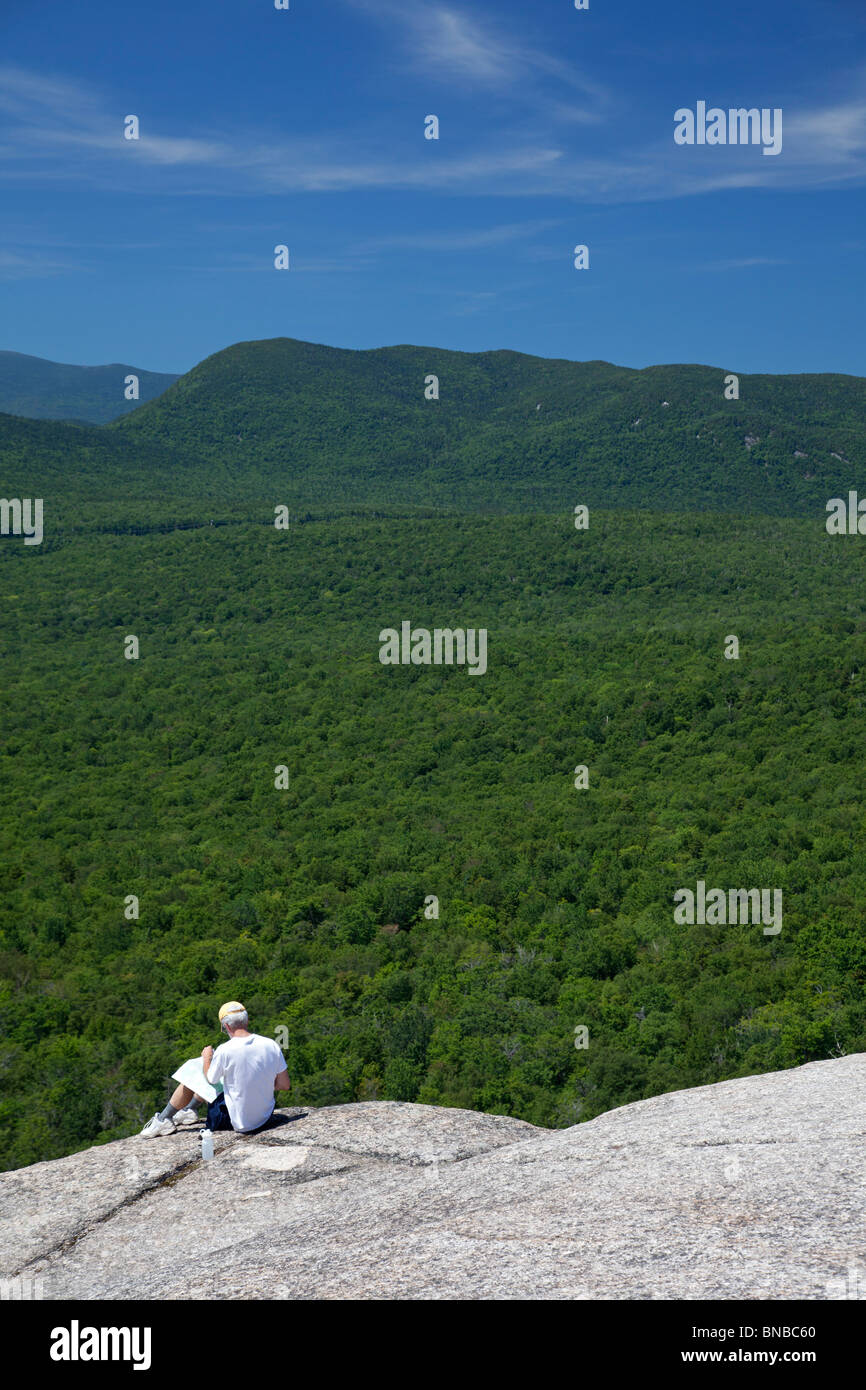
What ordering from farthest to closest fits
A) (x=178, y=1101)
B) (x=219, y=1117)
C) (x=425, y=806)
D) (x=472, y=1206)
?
(x=425, y=806) < (x=178, y=1101) < (x=219, y=1117) < (x=472, y=1206)

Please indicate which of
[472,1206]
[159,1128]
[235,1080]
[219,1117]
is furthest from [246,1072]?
[472,1206]

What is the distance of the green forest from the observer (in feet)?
84.8

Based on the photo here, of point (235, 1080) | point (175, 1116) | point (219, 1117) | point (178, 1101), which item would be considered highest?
point (235, 1080)

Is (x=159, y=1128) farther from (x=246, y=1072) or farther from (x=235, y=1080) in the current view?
(x=246, y=1072)

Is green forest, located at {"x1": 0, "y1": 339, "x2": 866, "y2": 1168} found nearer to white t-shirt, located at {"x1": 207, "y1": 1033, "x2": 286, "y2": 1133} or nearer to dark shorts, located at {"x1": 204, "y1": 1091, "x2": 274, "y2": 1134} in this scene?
dark shorts, located at {"x1": 204, "y1": 1091, "x2": 274, "y2": 1134}

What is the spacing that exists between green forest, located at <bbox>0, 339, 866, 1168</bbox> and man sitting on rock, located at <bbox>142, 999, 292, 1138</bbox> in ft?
37.2

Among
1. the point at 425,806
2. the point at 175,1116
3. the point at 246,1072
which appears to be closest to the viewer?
the point at 246,1072

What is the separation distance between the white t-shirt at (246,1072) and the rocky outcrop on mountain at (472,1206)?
0.47m

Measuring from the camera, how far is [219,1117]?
37.6 ft

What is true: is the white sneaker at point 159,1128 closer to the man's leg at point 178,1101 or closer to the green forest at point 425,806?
the man's leg at point 178,1101

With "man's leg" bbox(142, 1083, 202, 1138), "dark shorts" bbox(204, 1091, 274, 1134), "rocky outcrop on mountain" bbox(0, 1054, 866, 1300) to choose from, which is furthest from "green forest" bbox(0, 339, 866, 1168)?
"dark shorts" bbox(204, 1091, 274, 1134)

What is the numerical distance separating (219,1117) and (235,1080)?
0.96 meters
